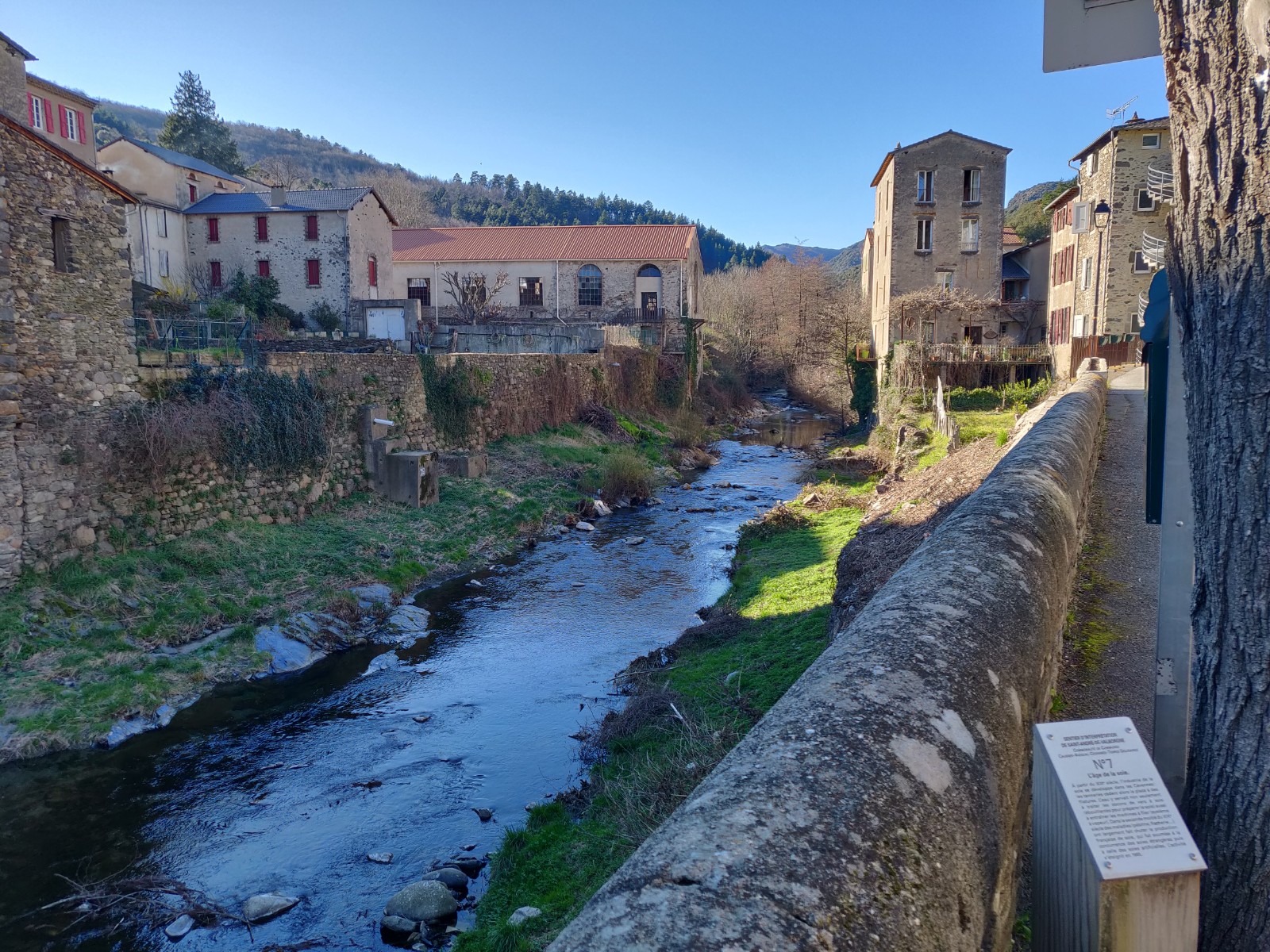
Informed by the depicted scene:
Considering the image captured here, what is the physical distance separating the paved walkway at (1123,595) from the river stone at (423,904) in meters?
5.12

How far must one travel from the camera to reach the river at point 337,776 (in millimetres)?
7496

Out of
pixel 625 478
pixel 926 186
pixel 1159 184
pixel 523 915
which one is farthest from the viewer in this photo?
pixel 926 186

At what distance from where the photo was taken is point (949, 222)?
3659 cm

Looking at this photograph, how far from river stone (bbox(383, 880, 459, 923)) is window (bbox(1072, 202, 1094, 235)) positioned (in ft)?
112

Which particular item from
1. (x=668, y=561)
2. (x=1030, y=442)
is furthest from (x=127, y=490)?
(x=1030, y=442)

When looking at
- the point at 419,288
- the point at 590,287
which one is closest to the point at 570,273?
the point at 590,287

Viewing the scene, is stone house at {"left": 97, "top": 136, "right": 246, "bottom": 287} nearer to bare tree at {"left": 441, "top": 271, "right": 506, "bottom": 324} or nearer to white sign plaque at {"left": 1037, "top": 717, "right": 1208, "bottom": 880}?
bare tree at {"left": 441, "top": 271, "right": 506, "bottom": 324}

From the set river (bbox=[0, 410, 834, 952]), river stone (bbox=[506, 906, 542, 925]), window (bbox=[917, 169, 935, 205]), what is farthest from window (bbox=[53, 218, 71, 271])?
window (bbox=[917, 169, 935, 205])

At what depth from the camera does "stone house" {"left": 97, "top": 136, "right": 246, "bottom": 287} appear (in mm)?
33906

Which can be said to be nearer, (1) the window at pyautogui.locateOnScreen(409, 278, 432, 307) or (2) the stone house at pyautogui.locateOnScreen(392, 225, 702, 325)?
(2) the stone house at pyautogui.locateOnScreen(392, 225, 702, 325)

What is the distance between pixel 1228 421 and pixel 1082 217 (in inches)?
1434

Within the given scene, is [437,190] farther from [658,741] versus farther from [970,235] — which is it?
[658,741]

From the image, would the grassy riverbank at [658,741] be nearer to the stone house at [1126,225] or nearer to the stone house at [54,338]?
the stone house at [54,338]

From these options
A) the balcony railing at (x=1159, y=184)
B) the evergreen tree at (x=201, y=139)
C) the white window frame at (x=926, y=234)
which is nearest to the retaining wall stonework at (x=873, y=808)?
the balcony railing at (x=1159, y=184)
